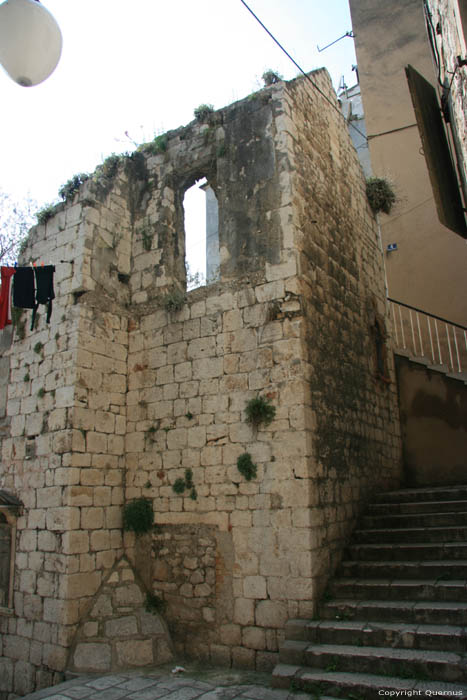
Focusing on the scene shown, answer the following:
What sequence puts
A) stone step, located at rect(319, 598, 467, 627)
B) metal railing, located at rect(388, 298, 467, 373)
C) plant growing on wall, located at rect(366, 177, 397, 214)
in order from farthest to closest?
metal railing, located at rect(388, 298, 467, 373) → plant growing on wall, located at rect(366, 177, 397, 214) → stone step, located at rect(319, 598, 467, 627)

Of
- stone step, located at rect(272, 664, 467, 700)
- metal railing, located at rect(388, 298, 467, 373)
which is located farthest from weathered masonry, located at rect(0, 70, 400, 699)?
metal railing, located at rect(388, 298, 467, 373)

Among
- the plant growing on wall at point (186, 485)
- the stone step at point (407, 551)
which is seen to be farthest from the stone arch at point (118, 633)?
the stone step at point (407, 551)

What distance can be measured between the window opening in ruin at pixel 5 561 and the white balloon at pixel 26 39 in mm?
5919

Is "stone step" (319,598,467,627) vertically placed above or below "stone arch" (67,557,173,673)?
above

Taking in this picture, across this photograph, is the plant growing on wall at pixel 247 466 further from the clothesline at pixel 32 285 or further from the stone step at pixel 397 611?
the clothesline at pixel 32 285

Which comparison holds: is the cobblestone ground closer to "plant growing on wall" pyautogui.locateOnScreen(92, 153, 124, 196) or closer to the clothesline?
the clothesline

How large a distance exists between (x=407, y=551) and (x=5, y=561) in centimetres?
529

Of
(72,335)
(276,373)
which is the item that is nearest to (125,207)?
(72,335)

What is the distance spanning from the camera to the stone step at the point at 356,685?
4352 mm

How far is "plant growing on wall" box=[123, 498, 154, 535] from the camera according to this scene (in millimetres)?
7285

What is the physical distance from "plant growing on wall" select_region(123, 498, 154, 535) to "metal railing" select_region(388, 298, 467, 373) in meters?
6.00

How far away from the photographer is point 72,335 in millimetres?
7488

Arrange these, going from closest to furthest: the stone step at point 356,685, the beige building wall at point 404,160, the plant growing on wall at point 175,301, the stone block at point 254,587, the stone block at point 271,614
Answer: the stone step at point 356,685, the stone block at point 271,614, the stone block at point 254,587, the plant growing on wall at point 175,301, the beige building wall at point 404,160

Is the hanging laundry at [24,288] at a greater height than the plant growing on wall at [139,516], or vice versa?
the hanging laundry at [24,288]
